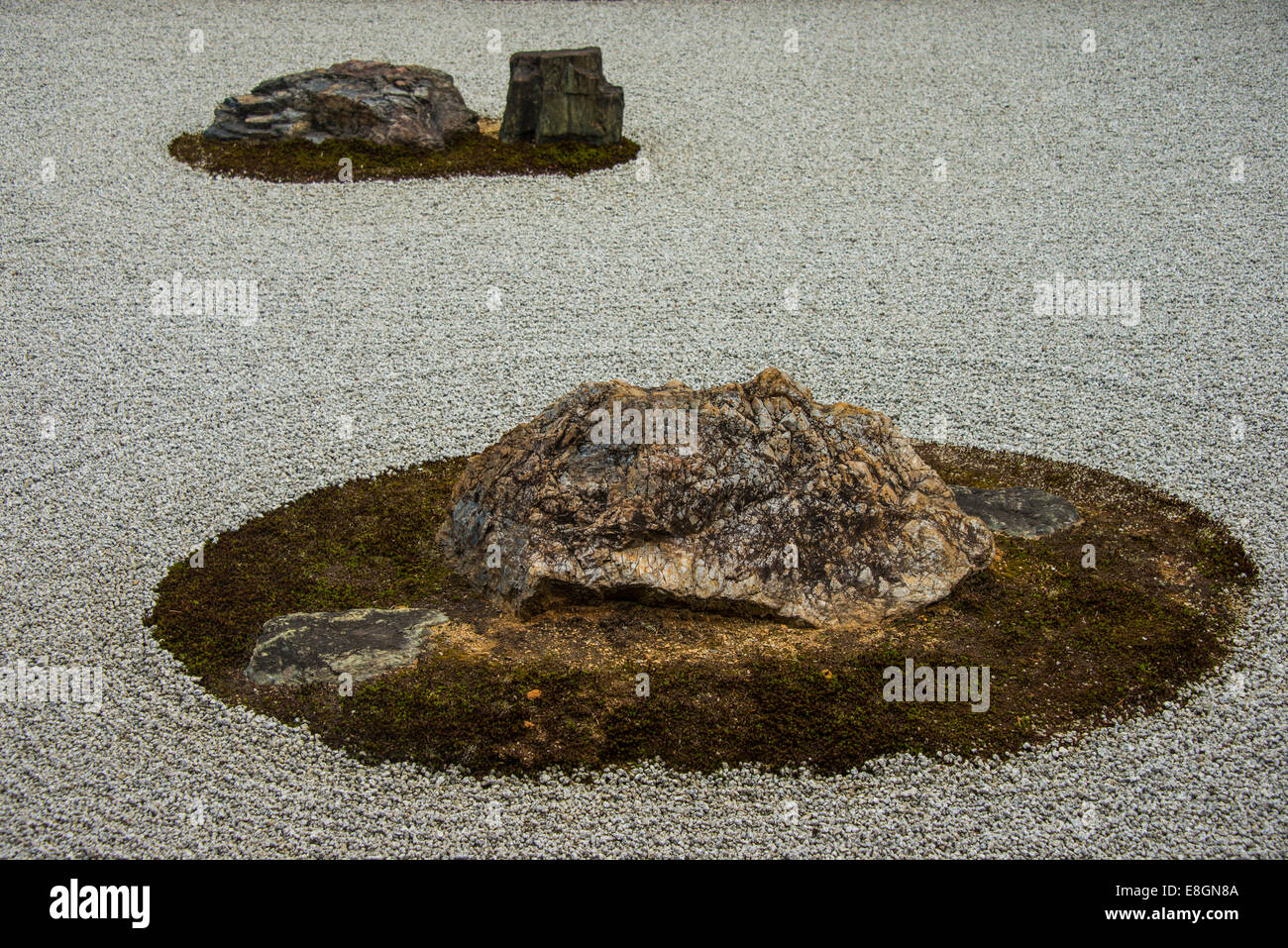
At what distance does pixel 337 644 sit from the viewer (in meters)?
6.42

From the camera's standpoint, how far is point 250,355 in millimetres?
10102

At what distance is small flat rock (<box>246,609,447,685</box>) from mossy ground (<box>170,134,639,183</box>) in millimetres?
8257

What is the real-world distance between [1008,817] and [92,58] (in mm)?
16594

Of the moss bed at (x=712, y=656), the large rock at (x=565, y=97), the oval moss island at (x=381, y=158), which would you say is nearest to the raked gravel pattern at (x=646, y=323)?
the moss bed at (x=712, y=656)

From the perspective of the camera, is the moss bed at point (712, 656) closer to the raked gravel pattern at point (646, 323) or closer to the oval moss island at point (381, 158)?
the raked gravel pattern at point (646, 323)

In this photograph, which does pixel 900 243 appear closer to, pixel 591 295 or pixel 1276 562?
pixel 591 295

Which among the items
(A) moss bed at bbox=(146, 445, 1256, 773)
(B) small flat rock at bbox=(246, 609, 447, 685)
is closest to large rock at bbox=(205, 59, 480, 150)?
(A) moss bed at bbox=(146, 445, 1256, 773)

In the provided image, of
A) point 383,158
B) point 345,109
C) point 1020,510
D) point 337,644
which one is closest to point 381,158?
point 383,158

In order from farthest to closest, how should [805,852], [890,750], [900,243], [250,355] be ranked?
1. [900,243]
2. [250,355]
3. [890,750]
4. [805,852]

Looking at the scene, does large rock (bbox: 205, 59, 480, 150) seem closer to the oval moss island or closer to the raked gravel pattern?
the oval moss island

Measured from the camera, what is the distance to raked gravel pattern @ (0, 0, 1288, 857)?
550 cm

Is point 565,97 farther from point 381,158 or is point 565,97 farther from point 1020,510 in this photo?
point 1020,510

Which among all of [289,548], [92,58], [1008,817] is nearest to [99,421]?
[289,548]

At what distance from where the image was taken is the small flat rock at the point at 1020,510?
7379 mm
